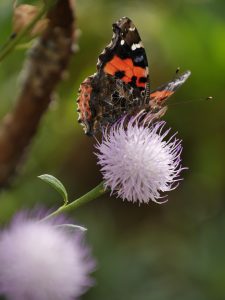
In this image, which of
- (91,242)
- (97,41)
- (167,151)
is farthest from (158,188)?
(97,41)

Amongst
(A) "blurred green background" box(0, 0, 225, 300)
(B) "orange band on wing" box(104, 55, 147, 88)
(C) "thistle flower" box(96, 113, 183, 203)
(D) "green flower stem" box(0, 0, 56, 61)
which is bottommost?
(C) "thistle flower" box(96, 113, 183, 203)

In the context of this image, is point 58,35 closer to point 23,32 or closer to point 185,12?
point 23,32

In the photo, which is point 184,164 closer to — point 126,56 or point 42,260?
point 126,56

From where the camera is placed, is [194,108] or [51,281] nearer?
[51,281]

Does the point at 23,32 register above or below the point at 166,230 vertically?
below

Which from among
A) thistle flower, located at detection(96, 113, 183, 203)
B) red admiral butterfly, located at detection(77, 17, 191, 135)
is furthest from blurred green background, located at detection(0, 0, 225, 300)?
thistle flower, located at detection(96, 113, 183, 203)

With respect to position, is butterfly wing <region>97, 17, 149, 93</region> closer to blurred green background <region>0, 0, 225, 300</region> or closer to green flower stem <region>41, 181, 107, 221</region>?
green flower stem <region>41, 181, 107, 221</region>

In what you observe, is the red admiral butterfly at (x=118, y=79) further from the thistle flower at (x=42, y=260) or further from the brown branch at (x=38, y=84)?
the thistle flower at (x=42, y=260)
